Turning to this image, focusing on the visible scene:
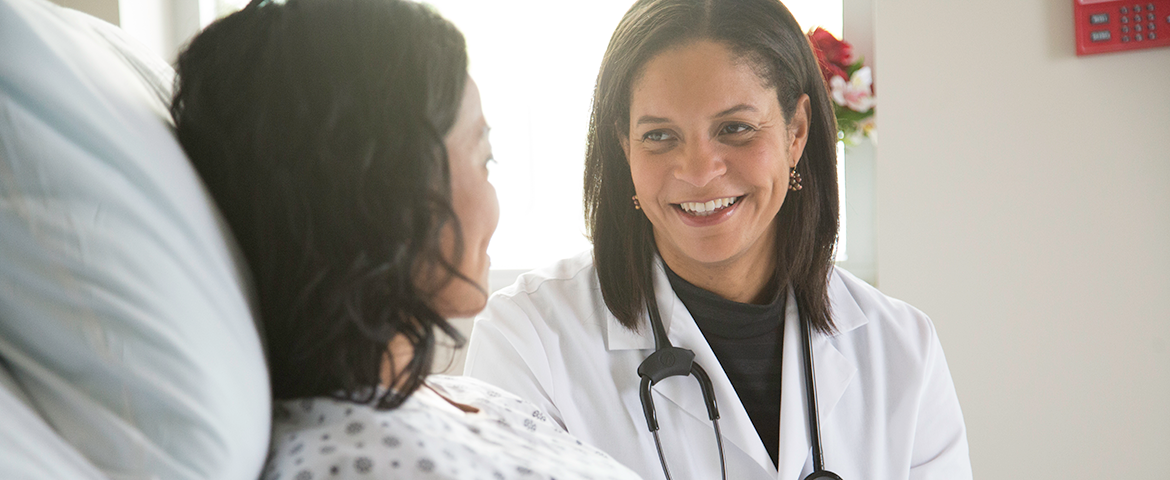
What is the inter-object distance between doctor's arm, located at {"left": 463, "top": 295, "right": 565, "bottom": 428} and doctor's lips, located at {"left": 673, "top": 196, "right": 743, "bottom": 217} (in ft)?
1.03

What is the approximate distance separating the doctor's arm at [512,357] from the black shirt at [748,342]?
265mm

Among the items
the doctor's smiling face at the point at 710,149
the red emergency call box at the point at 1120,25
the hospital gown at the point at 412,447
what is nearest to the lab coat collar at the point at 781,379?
the doctor's smiling face at the point at 710,149

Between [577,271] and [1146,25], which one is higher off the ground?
[1146,25]

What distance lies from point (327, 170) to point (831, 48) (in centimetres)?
182

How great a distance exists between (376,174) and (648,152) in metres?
0.77

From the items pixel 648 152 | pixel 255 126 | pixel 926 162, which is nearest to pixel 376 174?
pixel 255 126

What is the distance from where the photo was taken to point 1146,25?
1.78m

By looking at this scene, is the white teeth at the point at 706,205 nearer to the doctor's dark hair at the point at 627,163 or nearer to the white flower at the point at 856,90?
the doctor's dark hair at the point at 627,163

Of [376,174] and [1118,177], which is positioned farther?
[1118,177]

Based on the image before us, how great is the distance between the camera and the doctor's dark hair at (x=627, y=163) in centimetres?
123

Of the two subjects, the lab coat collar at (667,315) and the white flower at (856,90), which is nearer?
the lab coat collar at (667,315)

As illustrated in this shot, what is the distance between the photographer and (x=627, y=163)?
1354mm

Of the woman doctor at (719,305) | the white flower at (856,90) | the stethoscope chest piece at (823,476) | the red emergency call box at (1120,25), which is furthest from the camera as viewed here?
the white flower at (856,90)

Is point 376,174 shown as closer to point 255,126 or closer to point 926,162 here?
point 255,126
